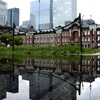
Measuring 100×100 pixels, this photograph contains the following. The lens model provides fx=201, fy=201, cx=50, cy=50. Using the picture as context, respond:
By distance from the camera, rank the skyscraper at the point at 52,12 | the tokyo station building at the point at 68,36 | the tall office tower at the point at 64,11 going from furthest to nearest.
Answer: the tall office tower at the point at 64,11, the skyscraper at the point at 52,12, the tokyo station building at the point at 68,36

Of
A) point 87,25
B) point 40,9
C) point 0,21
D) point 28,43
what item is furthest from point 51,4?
point 87,25

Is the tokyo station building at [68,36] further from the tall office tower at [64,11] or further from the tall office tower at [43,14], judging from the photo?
the tall office tower at [64,11]

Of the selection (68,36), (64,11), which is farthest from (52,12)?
(68,36)

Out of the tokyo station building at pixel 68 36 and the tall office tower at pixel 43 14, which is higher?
the tall office tower at pixel 43 14

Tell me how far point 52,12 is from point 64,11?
1151 cm

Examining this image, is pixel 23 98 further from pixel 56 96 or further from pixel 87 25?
pixel 87 25

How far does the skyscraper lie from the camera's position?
606 feet

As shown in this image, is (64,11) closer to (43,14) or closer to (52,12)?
(52,12)

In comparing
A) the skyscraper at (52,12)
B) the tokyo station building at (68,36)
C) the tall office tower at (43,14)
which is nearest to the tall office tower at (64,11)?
the skyscraper at (52,12)

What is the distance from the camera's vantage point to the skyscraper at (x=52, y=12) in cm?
18475

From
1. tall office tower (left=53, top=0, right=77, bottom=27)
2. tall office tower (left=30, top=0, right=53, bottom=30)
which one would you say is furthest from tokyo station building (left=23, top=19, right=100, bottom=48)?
tall office tower (left=53, top=0, right=77, bottom=27)

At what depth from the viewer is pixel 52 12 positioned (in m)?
191

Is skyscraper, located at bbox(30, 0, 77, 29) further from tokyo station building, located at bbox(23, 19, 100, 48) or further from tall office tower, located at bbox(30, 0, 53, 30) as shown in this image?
tokyo station building, located at bbox(23, 19, 100, 48)

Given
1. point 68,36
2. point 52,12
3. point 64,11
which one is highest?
point 64,11
